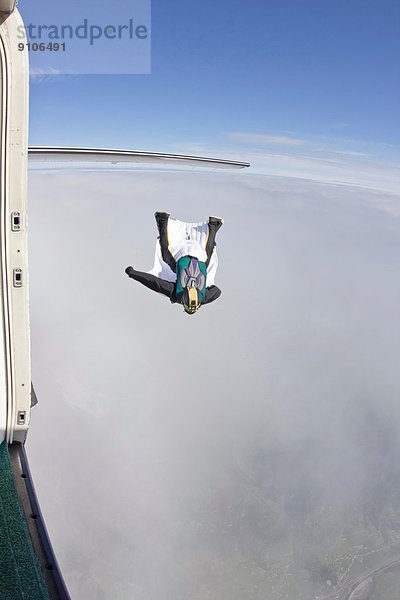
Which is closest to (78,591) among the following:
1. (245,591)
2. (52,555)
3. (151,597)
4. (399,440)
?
(151,597)

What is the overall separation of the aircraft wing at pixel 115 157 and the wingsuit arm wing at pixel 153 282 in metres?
2.76

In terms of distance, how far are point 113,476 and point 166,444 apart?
20.5m

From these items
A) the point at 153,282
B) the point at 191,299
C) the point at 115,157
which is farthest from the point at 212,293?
the point at 115,157

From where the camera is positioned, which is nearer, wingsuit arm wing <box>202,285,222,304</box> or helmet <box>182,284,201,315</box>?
helmet <box>182,284,201,315</box>

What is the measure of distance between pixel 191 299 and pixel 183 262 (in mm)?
338

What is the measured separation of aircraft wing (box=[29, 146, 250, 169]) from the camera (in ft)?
17.1

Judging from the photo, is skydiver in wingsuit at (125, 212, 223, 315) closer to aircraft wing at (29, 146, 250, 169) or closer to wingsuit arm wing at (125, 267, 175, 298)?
wingsuit arm wing at (125, 267, 175, 298)

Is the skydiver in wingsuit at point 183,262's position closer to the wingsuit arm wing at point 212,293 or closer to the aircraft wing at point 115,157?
the wingsuit arm wing at point 212,293

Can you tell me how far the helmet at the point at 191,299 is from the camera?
283 cm

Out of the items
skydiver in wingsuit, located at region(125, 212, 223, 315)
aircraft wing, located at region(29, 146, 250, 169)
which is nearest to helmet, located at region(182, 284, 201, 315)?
skydiver in wingsuit, located at region(125, 212, 223, 315)

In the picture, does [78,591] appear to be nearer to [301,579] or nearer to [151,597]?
[151,597]

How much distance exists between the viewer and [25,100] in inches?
86.4

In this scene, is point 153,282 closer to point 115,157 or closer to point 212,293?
point 212,293

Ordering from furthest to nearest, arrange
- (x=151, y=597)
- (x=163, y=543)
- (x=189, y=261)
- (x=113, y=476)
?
(x=113, y=476)
(x=163, y=543)
(x=151, y=597)
(x=189, y=261)
